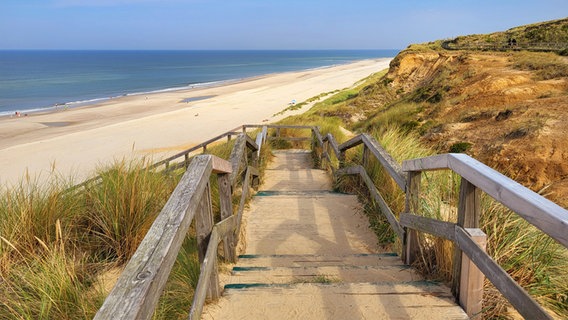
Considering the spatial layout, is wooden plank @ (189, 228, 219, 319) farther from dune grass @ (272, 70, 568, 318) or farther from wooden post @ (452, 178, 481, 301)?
dune grass @ (272, 70, 568, 318)

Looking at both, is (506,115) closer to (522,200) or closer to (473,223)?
(473,223)

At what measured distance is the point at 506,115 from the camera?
998 centimetres

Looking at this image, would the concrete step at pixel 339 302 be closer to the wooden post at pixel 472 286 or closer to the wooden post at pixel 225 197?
the wooden post at pixel 472 286

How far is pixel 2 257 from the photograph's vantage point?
2.89m

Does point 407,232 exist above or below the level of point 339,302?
above

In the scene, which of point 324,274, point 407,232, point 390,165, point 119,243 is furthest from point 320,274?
point 119,243

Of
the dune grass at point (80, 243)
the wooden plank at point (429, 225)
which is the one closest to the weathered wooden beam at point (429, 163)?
the wooden plank at point (429, 225)

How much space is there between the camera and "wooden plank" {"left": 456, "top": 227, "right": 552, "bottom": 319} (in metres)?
1.67

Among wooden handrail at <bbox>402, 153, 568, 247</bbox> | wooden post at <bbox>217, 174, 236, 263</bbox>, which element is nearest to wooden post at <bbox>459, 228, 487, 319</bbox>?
wooden handrail at <bbox>402, 153, 568, 247</bbox>

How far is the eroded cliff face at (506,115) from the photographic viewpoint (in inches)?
288

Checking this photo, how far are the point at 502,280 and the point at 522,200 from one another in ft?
1.63

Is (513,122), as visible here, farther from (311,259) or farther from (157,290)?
(157,290)

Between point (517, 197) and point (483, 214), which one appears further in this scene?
point (483, 214)

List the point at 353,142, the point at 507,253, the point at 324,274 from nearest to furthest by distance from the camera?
the point at 507,253
the point at 324,274
the point at 353,142
